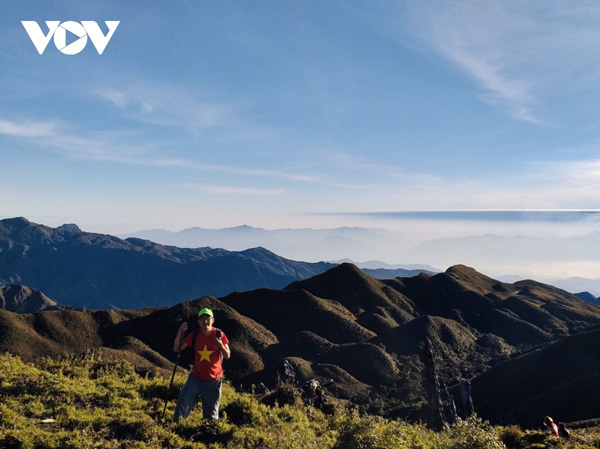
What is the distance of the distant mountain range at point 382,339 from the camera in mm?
51438

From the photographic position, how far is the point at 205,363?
1029cm

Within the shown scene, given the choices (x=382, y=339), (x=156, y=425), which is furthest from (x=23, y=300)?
(x=156, y=425)

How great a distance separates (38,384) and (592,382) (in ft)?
170

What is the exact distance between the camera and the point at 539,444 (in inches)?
439

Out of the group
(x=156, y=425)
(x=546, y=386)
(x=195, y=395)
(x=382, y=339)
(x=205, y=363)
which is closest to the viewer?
(x=156, y=425)

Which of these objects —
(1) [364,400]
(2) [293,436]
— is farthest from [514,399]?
(2) [293,436]

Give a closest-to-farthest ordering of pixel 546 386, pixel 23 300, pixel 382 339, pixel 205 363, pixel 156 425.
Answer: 1. pixel 156 425
2. pixel 205 363
3. pixel 546 386
4. pixel 382 339
5. pixel 23 300

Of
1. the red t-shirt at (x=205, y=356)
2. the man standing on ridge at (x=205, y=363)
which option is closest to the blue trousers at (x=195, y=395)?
the man standing on ridge at (x=205, y=363)

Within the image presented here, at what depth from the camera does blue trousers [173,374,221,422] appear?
10438 millimetres

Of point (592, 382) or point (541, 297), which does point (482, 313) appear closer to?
point (541, 297)

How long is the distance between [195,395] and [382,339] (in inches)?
2870

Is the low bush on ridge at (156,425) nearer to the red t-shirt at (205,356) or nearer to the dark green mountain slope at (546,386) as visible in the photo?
the red t-shirt at (205,356)

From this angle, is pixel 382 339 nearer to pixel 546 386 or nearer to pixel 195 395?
pixel 546 386

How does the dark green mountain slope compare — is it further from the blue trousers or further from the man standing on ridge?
the man standing on ridge
